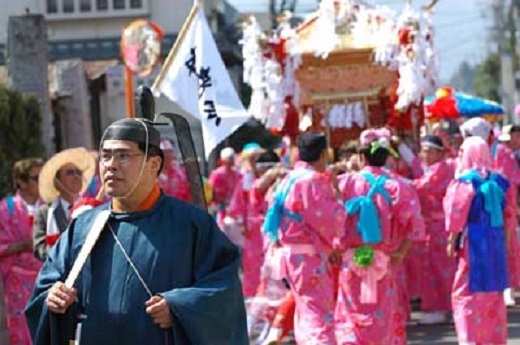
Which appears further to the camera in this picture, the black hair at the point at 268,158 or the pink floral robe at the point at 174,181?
the black hair at the point at 268,158

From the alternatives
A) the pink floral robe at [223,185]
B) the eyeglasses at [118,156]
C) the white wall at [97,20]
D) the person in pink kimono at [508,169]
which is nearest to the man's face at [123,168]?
the eyeglasses at [118,156]

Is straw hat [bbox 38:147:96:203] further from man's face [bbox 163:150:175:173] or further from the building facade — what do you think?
man's face [bbox 163:150:175:173]

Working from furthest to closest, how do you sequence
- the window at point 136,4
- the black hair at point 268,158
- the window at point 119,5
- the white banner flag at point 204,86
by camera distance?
the window at point 136,4 < the window at point 119,5 < the black hair at point 268,158 < the white banner flag at point 204,86

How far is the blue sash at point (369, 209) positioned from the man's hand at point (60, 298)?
492 centimetres

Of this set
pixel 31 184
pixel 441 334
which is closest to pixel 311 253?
pixel 31 184

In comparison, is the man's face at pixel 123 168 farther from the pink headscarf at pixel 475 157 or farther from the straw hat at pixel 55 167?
the pink headscarf at pixel 475 157

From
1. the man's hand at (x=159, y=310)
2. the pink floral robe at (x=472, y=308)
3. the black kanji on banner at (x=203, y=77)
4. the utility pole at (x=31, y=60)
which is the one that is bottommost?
the pink floral robe at (x=472, y=308)

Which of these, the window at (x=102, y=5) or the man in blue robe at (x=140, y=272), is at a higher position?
the window at (x=102, y=5)

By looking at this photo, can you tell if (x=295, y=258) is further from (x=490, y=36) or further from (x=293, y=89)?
(x=490, y=36)

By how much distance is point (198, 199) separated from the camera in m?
6.44

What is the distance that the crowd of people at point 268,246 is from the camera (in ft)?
17.4

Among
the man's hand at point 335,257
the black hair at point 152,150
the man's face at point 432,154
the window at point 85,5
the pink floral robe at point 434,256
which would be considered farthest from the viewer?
the window at point 85,5

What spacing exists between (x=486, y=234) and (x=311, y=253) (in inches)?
52.3

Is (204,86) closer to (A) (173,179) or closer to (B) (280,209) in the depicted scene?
(B) (280,209)
